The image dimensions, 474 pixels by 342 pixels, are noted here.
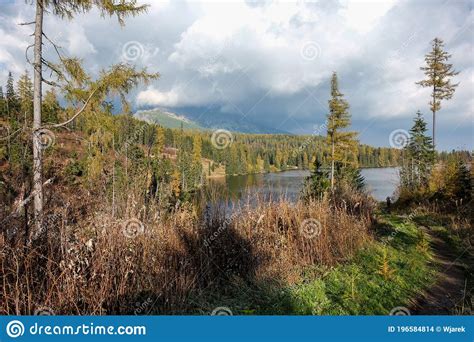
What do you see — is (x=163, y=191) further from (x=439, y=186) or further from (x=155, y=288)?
(x=439, y=186)

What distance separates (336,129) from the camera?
34281 millimetres

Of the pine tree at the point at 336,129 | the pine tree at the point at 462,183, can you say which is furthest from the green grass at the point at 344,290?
the pine tree at the point at 336,129

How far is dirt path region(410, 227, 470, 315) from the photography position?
16.1ft

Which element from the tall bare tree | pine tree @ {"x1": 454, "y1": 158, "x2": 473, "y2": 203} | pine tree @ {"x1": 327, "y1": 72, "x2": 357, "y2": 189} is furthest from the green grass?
pine tree @ {"x1": 327, "y1": 72, "x2": 357, "y2": 189}

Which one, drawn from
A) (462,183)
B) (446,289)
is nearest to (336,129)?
(462,183)

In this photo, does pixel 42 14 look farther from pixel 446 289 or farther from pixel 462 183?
pixel 462 183

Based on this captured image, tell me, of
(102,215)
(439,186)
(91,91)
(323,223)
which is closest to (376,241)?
(323,223)

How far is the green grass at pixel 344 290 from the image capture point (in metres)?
4.51

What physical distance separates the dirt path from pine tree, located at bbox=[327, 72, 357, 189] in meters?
25.8

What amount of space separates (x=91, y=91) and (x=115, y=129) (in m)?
1.01

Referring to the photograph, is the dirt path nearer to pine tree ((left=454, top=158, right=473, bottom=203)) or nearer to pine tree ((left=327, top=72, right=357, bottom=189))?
pine tree ((left=454, top=158, right=473, bottom=203))

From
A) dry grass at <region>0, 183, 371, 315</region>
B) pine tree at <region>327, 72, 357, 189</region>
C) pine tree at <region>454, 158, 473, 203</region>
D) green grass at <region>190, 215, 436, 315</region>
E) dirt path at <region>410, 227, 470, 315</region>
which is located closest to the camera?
dry grass at <region>0, 183, 371, 315</region>

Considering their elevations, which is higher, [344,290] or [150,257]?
[150,257]

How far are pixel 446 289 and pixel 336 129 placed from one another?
29.9 meters
